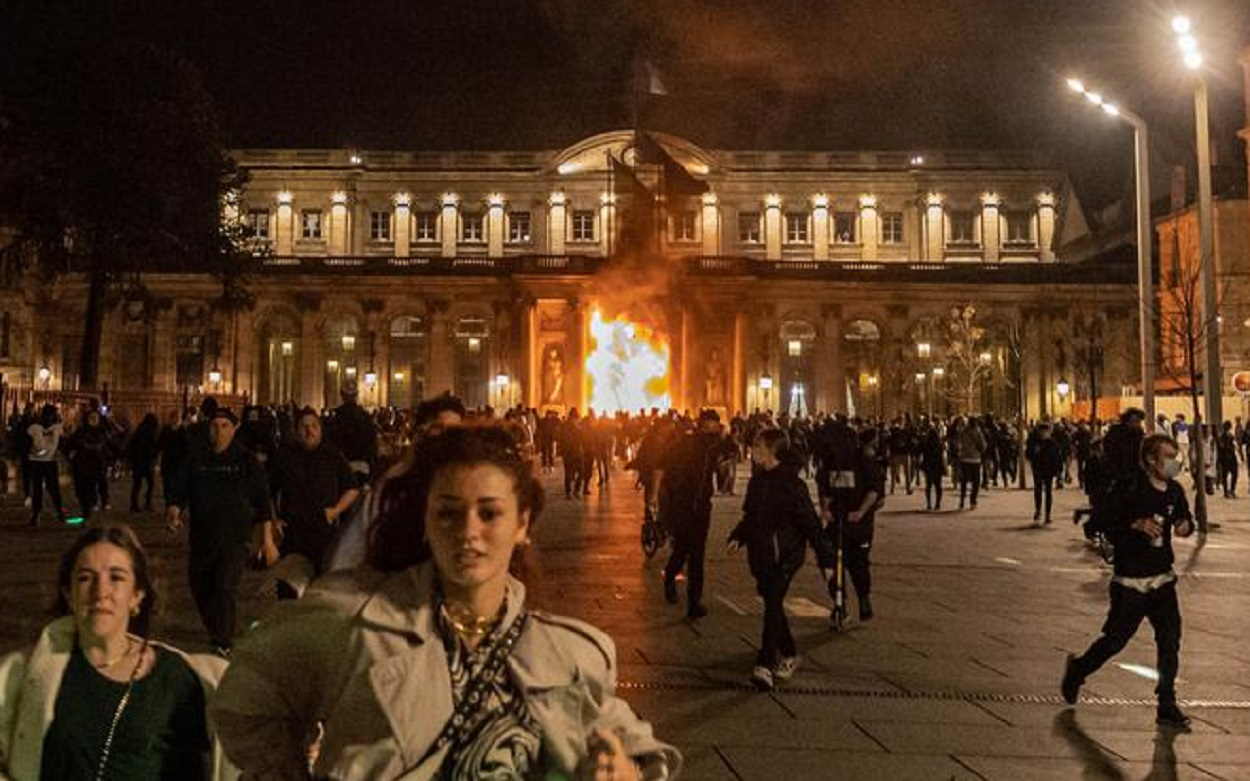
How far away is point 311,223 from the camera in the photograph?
72.9 meters

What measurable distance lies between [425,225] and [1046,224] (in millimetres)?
42101

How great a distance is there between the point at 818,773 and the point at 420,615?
355 centimetres

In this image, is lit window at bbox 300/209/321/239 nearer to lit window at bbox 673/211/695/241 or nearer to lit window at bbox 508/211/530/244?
lit window at bbox 508/211/530/244

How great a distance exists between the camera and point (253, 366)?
59844mm

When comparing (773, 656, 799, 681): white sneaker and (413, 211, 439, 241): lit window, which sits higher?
(413, 211, 439, 241): lit window

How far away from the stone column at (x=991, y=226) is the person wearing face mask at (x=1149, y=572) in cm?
7072

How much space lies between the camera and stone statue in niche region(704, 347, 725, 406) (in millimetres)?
56562

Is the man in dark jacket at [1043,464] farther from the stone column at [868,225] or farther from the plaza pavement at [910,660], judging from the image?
the stone column at [868,225]

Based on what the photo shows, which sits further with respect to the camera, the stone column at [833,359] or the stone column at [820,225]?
the stone column at [820,225]

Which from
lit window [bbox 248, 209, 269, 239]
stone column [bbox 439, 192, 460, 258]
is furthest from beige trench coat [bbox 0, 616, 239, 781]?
lit window [bbox 248, 209, 269, 239]

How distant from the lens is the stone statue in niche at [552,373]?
57.0 meters

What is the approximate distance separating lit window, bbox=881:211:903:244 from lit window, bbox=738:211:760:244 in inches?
344

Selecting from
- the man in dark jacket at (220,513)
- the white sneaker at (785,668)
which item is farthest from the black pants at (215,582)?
the white sneaker at (785,668)

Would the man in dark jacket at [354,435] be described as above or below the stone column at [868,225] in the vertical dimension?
below
